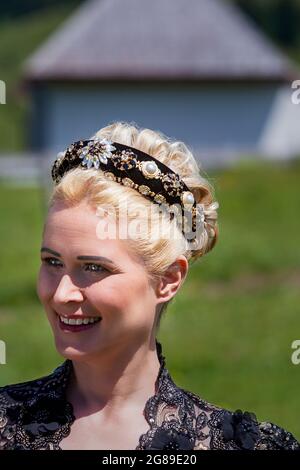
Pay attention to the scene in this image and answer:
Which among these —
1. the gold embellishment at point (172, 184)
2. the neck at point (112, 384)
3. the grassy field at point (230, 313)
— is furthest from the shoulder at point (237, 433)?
the grassy field at point (230, 313)

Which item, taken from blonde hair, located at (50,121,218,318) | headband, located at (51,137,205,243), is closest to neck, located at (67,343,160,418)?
blonde hair, located at (50,121,218,318)

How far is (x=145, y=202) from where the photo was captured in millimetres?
2604

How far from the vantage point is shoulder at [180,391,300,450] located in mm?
2574

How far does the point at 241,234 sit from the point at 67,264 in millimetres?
13804

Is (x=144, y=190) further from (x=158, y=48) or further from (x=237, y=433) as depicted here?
(x=158, y=48)

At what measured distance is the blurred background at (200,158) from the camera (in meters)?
9.29

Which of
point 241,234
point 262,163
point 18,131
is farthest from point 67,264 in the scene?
point 18,131

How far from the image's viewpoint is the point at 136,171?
262 cm

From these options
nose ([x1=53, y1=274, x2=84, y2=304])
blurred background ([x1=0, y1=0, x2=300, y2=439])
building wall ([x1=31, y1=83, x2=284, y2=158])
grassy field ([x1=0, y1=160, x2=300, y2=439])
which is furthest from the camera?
building wall ([x1=31, y1=83, x2=284, y2=158])

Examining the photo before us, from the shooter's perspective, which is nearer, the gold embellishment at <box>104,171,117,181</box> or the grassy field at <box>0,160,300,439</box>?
the gold embellishment at <box>104,171,117,181</box>

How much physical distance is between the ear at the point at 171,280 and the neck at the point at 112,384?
0.42 feet

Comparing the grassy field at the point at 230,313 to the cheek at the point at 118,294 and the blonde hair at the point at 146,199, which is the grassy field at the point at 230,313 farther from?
the cheek at the point at 118,294

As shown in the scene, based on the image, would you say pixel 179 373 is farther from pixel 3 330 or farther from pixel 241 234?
pixel 241 234

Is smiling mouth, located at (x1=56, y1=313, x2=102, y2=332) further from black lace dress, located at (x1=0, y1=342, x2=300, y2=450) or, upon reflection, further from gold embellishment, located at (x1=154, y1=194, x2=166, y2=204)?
gold embellishment, located at (x1=154, y1=194, x2=166, y2=204)
